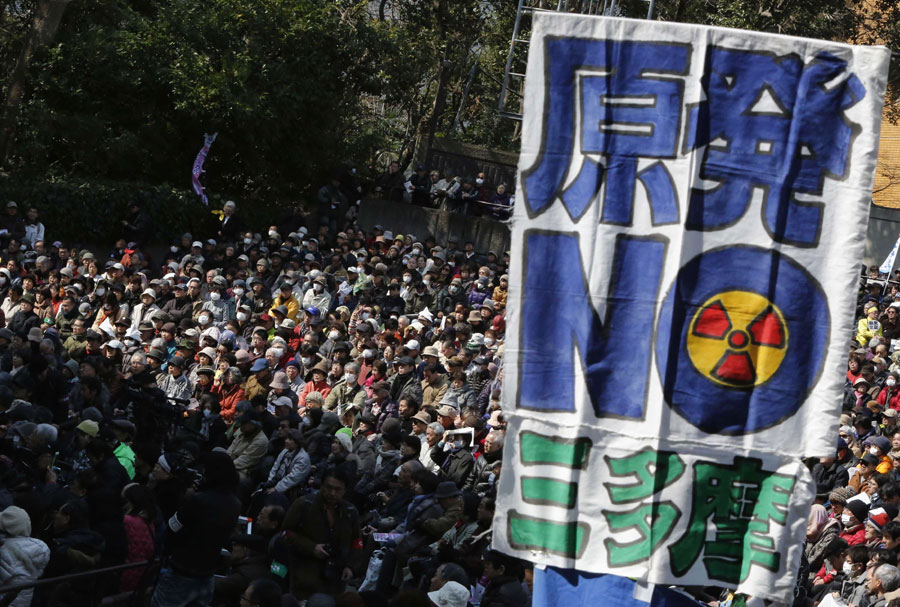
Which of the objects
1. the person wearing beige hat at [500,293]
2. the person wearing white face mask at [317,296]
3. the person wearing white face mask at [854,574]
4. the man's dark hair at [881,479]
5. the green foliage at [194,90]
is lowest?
the person wearing white face mask at [854,574]

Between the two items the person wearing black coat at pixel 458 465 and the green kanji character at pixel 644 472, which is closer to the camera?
the green kanji character at pixel 644 472

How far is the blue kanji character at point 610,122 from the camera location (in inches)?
199

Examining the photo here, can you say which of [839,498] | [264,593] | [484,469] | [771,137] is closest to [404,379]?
[484,469]

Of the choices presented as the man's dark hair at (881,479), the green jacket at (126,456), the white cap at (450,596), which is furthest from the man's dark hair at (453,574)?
the man's dark hair at (881,479)

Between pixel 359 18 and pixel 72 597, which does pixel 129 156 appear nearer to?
pixel 359 18

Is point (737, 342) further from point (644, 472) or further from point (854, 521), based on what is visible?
point (854, 521)

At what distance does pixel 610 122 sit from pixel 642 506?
1.63 meters

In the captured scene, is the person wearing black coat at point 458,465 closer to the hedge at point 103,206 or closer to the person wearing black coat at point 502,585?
the person wearing black coat at point 502,585

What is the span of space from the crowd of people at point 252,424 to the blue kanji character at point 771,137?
360 centimetres

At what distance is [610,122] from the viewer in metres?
5.09

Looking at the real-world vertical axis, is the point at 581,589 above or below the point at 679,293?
below

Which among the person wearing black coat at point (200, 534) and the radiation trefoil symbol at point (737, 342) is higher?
the radiation trefoil symbol at point (737, 342)

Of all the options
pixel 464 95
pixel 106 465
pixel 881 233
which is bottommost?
pixel 106 465

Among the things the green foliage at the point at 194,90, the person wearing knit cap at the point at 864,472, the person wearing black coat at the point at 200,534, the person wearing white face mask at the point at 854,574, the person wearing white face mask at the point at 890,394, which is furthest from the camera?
the green foliage at the point at 194,90
